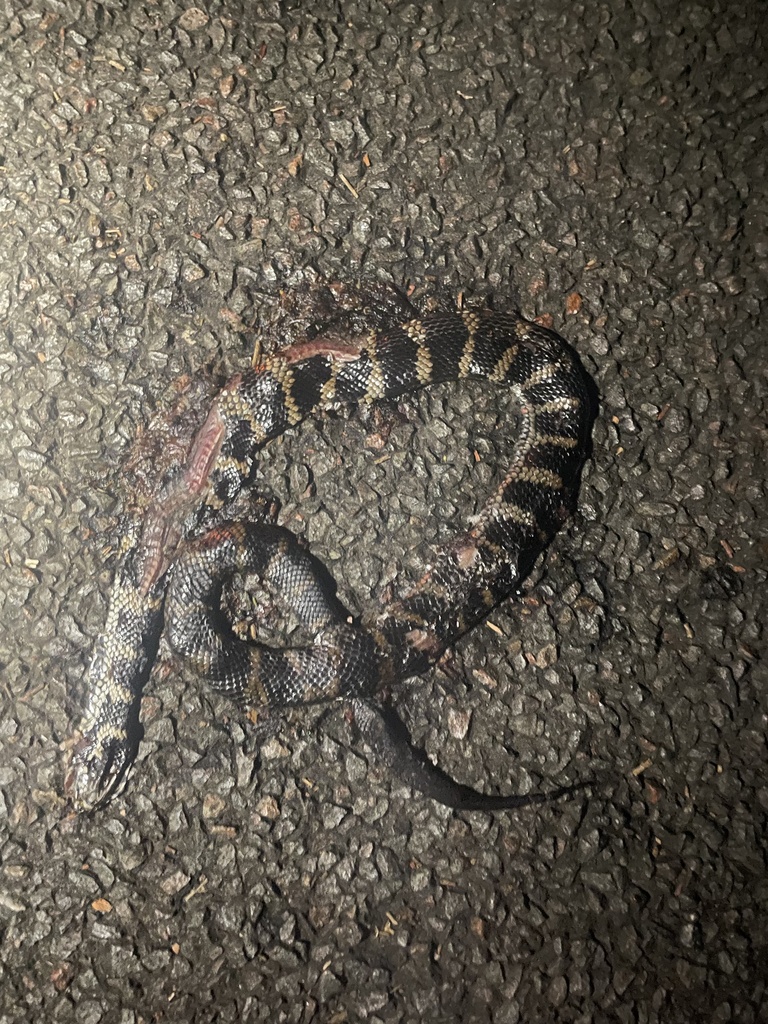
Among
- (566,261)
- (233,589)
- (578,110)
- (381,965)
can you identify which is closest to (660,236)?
(566,261)

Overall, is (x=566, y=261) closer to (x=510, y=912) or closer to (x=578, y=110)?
(x=578, y=110)

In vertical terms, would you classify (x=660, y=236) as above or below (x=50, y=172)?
above

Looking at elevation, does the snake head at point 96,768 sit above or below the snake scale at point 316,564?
below

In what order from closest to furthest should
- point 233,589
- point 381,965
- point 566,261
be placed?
point 381,965 → point 233,589 → point 566,261

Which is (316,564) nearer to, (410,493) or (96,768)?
(410,493)

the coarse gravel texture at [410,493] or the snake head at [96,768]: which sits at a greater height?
the coarse gravel texture at [410,493]

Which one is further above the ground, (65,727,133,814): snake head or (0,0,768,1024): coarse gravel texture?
(0,0,768,1024): coarse gravel texture
